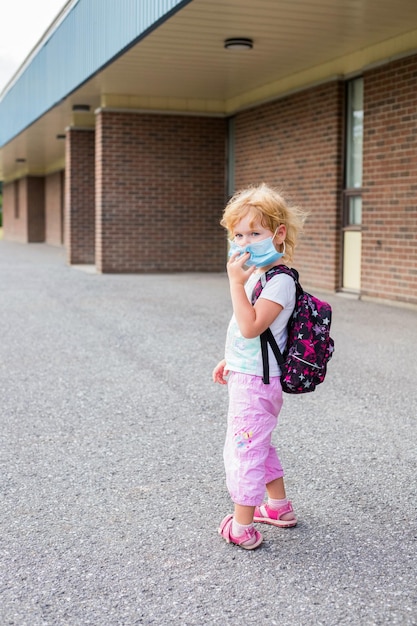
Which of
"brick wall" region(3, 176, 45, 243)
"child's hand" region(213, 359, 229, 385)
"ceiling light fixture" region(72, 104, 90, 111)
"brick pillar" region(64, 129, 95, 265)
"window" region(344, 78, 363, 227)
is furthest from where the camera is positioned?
"brick wall" region(3, 176, 45, 243)

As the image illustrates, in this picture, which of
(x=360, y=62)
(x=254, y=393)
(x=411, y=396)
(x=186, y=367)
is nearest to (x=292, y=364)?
(x=254, y=393)

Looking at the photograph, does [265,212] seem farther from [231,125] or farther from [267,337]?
[231,125]

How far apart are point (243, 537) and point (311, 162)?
10973 millimetres

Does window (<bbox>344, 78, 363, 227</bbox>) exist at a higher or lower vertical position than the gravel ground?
higher

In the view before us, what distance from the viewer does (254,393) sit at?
11.2ft

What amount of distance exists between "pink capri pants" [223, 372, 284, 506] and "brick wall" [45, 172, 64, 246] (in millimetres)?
28554

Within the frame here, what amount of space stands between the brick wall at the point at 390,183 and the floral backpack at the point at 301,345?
26.6 feet

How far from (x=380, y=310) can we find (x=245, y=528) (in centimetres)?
808

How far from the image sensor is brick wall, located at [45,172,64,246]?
31.6 meters

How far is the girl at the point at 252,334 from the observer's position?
333 centimetres

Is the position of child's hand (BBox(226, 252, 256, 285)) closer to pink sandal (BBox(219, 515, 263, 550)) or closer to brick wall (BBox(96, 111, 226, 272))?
pink sandal (BBox(219, 515, 263, 550))

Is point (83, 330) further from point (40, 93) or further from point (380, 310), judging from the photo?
point (40, 93)

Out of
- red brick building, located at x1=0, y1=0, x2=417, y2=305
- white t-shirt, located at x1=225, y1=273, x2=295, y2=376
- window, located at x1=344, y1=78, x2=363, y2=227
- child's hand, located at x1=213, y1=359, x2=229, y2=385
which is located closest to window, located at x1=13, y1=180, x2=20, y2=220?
red brick building, located at x1=0, y1=0, x2=417, y2=305

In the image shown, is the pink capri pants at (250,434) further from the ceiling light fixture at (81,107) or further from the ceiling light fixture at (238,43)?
the ceiling light fixture at (81,107)
